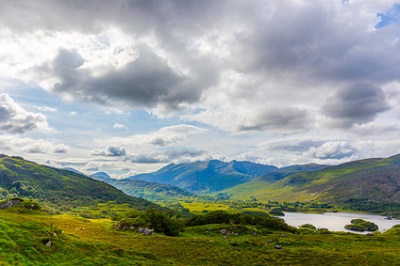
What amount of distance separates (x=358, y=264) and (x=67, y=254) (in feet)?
225

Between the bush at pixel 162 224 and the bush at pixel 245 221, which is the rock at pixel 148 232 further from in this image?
the bush at pixel 245 221

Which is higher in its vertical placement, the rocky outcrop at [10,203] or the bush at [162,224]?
the rocky outcrop at [10,203]

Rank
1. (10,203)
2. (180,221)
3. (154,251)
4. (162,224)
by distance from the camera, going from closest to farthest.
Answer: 1. (154,251)
2. (162,224)
3. (10,203)
4. (180,221)

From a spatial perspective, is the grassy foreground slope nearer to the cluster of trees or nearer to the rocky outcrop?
the cluster of trees

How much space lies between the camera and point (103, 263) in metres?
53.5

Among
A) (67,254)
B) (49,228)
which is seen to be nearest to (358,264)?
(67,254)

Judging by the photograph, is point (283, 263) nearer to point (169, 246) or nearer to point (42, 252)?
point (169, 246)

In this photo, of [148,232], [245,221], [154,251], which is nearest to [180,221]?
[245,221]

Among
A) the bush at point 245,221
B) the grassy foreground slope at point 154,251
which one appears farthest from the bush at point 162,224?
the bush at point 245,221

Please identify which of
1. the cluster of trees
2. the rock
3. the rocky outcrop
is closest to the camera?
the rock

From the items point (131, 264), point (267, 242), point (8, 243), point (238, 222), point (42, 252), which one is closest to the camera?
point (8, 243)

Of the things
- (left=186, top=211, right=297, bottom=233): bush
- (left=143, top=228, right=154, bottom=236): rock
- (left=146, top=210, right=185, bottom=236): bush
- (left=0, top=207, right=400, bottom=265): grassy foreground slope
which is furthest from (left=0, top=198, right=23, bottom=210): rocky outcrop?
(left=186, top=211, right=297, bottom=233): bush

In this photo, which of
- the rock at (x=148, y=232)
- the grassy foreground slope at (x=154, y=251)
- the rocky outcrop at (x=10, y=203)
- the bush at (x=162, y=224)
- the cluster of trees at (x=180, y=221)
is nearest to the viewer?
the grassy foreground slope at (x=154, y=251)

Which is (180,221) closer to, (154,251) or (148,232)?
(148,232)
